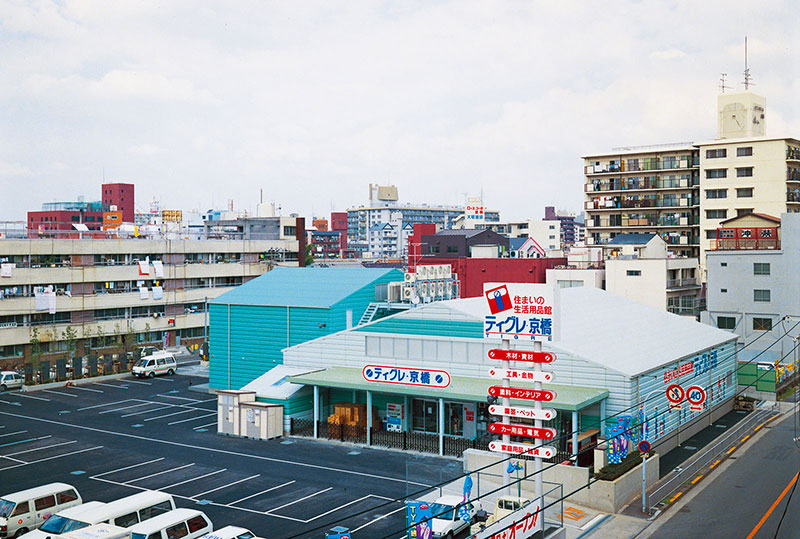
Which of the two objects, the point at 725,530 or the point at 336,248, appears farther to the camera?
the point at 336,248

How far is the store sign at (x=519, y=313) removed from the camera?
22.6m

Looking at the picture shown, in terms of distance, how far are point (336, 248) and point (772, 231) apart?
13237 cm

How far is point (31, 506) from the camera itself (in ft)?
79.7

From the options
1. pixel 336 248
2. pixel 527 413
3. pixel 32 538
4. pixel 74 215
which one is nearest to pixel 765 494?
pixel 527 413

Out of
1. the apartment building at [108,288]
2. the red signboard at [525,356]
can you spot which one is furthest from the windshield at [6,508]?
the apartment building at [108,288]

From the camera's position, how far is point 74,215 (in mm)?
151125

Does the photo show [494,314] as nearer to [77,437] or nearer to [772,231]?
[77,437]

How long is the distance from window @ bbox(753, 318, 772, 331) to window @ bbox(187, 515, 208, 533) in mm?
42551

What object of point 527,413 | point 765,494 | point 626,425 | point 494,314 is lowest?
point 765,494

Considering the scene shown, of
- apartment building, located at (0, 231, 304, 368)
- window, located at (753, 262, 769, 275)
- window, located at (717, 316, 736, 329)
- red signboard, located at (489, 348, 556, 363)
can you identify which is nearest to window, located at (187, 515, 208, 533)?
red signboard, located at (489, 348, 556, 363)

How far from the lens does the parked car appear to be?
2013 inches

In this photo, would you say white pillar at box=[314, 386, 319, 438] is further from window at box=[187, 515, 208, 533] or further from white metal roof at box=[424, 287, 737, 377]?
window at box=[187, 515, 208, 533]

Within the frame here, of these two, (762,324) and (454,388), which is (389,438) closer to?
(454,388)

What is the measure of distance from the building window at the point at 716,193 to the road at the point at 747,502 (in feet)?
150
